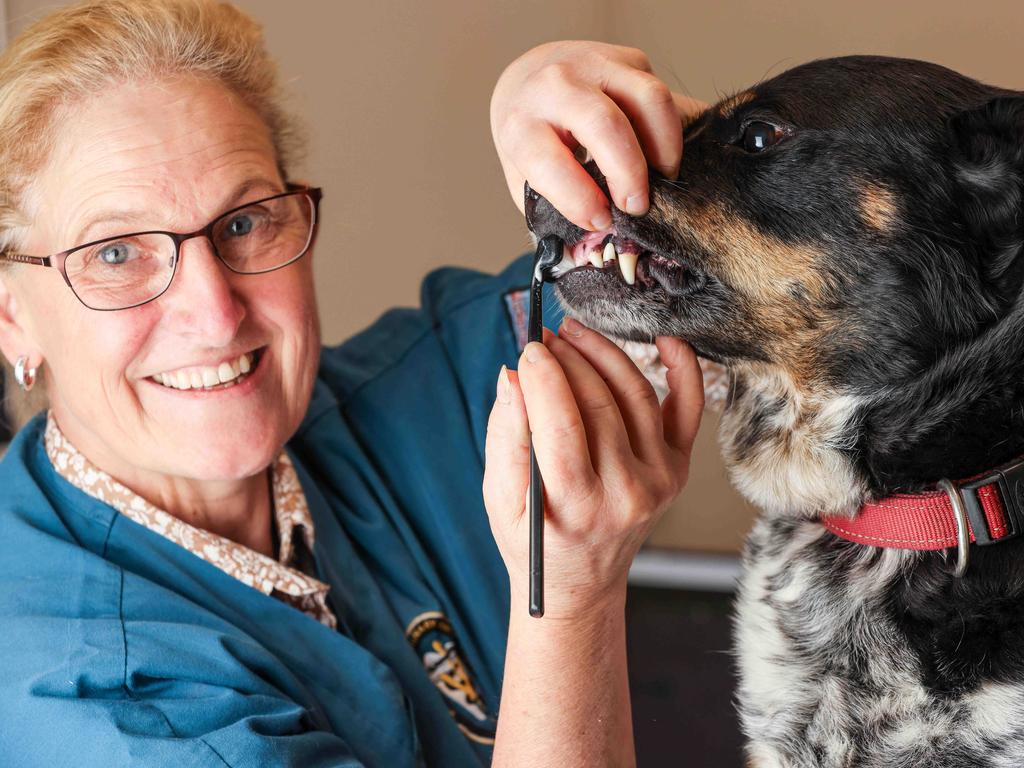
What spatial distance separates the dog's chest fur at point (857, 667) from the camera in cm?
105

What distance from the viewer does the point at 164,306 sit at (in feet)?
4.63

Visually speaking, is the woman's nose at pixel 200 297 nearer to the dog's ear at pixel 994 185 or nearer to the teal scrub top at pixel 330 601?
the teal scrub top at pixel 330 601

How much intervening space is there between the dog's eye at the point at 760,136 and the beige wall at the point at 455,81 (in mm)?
1550

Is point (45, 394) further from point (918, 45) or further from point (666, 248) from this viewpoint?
point (918, 45)

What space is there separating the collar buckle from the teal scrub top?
59cm

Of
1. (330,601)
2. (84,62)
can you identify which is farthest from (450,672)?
(84,62)

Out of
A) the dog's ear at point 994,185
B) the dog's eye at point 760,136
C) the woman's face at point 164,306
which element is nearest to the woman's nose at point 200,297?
the woman's face at point 164,306

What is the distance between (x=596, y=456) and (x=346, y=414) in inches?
36.1

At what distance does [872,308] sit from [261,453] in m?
0.85

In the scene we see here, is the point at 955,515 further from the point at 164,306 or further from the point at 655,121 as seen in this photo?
the point at 164,306

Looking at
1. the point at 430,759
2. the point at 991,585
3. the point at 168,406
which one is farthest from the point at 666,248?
the point at 430,759

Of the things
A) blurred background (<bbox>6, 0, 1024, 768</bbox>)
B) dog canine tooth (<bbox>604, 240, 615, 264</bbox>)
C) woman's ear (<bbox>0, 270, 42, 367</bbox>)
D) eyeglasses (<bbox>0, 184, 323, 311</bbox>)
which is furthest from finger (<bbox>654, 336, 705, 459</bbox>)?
blurred background (<bbox>6, 0, 1024, 768</bbox>)

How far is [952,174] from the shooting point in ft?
3.64

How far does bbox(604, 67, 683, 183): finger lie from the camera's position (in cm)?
113
